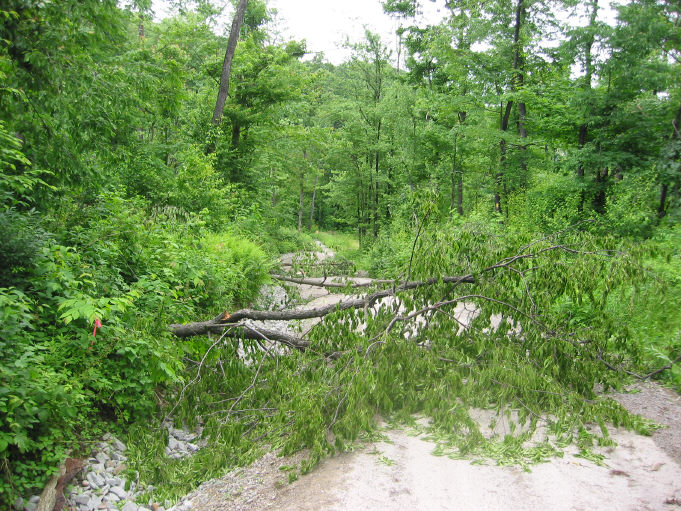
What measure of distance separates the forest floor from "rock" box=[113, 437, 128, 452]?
86 cm

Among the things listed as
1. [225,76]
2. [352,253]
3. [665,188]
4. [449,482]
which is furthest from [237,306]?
[352,253]

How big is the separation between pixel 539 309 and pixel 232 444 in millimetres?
3765

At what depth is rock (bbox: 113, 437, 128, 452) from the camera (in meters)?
3.87

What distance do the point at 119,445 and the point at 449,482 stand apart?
2.96 metres

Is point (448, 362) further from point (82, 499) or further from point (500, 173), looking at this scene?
point (500, 173)

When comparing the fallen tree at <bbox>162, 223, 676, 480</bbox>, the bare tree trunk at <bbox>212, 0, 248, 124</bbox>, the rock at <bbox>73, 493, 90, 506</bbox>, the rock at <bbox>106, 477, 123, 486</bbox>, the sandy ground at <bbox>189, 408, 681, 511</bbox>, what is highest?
the bare tree trunk at <bbox>212, 0, 248, 124</bbox>

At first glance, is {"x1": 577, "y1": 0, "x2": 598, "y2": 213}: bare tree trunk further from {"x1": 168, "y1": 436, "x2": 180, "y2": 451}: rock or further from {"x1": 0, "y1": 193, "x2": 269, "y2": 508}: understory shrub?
{"x1": 168, "y1": 436, "x2": 180, "y2": 451}: rock

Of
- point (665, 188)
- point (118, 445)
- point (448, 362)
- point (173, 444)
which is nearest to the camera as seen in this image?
point (118, 445)

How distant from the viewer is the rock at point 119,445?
3.87 meters

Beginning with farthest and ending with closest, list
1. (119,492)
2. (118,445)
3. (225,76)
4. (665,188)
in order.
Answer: (225,76), (665,188), (118,445), (119,492)

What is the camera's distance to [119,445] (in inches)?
153

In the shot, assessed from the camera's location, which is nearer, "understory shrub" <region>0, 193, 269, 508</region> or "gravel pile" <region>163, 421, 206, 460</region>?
"understory shrub" <region>0, 193, 269, 508</region>

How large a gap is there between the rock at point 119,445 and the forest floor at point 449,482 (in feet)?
2.83

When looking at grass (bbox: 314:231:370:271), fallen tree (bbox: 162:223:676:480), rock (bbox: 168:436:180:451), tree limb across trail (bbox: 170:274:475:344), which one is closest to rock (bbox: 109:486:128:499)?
rock (bbox: 168:436:180:451)
